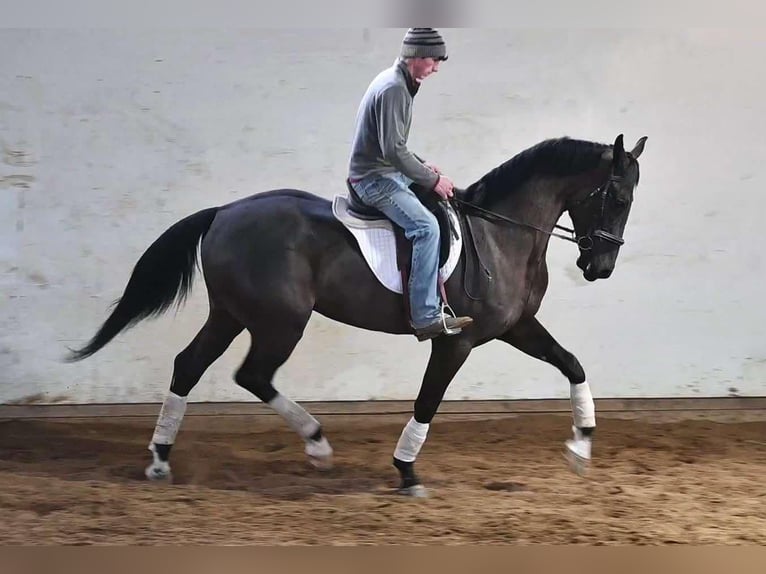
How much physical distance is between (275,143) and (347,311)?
81cm

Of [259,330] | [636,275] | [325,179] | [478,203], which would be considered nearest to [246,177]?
[325,179]

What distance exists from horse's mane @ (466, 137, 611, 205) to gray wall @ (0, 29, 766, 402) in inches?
9.6

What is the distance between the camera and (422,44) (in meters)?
2.96

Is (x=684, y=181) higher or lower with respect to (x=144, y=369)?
higher

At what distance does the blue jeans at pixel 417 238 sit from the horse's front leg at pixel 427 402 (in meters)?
0.16

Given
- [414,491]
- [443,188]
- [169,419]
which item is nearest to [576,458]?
[414,491]

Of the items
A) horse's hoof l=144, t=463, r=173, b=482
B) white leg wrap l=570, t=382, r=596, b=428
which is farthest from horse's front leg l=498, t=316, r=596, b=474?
horse's hoof l=144, t=463, r=173, b=482

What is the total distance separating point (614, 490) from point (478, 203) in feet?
3.79

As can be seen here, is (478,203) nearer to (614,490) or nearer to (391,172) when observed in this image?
(391,172)

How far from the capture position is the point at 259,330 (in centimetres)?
299

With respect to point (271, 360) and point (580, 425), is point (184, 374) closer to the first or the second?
point (271, 360)

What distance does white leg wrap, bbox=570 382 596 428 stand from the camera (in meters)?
3.21

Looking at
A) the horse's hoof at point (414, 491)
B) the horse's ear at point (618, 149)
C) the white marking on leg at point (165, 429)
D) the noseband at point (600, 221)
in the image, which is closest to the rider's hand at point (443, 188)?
the noseband at point (600, 221)

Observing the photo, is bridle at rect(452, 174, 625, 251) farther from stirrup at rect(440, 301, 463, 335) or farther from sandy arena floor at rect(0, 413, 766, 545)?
sandy arena floor at rect(0, 413, 766, 545)
